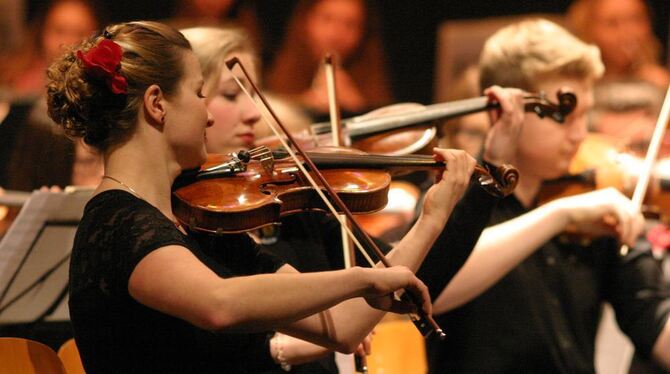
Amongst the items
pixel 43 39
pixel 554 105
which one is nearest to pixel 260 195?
pixel 554 105

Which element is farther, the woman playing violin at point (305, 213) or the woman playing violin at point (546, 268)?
the woman playing violin at point (546, 268)

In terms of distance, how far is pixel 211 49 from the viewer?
2348 mm

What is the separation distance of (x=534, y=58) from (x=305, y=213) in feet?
2.51

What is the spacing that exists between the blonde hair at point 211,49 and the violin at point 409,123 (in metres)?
0.22

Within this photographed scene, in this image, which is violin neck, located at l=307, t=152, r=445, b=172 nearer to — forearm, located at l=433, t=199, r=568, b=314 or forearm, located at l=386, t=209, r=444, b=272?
forearm, located at l=386, t=209, r=444, b=272

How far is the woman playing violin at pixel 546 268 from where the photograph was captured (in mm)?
2525

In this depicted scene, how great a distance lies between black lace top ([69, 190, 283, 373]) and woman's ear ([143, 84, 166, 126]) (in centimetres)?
13

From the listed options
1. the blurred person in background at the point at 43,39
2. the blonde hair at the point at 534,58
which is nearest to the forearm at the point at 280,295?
the blonde hair at the point at 534,58

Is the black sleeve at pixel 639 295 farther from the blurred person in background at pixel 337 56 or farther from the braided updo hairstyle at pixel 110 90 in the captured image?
the blurred person in background at pixel 337 56

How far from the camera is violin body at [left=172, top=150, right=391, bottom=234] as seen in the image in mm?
1761

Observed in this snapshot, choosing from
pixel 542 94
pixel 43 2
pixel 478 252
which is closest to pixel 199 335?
pixel 478 252

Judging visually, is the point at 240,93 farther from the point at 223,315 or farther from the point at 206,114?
the point at 223,315

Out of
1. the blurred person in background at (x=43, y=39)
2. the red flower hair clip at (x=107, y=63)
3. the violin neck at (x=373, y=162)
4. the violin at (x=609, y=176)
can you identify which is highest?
the red flower hair clip at (x=107, y=63)

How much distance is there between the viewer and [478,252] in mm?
2508
